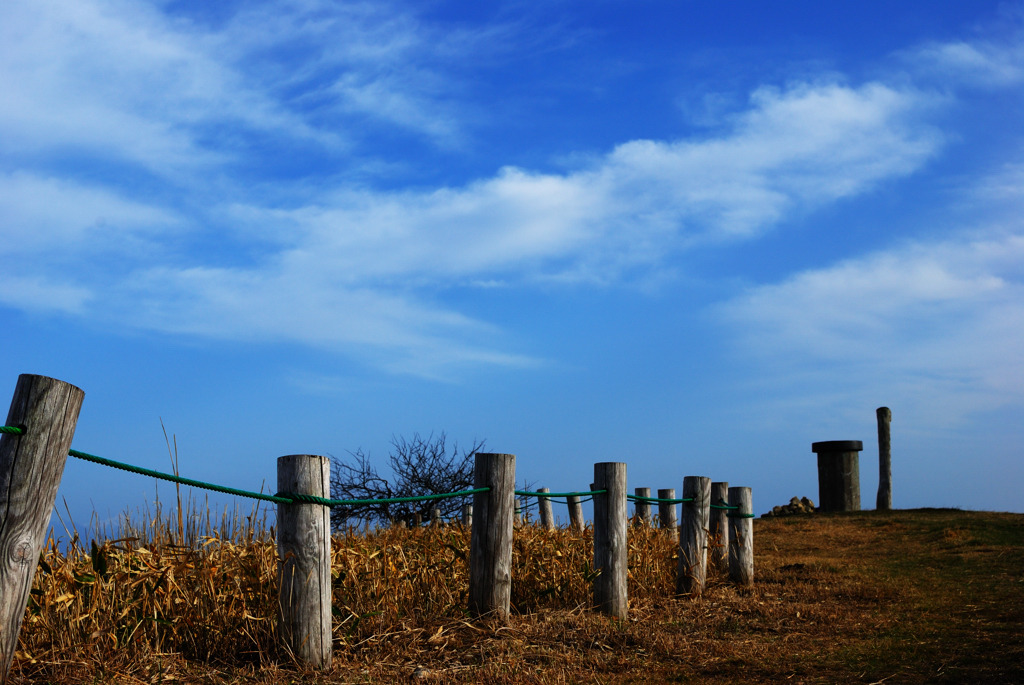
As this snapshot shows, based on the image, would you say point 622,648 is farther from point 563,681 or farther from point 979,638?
point 979,638

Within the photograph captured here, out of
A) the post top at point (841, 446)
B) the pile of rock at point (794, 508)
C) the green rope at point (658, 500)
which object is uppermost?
the post top at point (841, 446)

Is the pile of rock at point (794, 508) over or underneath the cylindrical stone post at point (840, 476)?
underneath

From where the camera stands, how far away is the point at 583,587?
6.81 metres

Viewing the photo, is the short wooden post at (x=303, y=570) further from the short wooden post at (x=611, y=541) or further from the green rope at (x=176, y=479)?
the short wooden post at (x=611, y=541)

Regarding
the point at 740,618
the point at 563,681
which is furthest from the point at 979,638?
the point at 563,681

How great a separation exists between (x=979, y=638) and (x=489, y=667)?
166 inches

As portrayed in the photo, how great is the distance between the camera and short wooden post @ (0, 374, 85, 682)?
363cm

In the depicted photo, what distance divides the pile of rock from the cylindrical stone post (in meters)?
0.47

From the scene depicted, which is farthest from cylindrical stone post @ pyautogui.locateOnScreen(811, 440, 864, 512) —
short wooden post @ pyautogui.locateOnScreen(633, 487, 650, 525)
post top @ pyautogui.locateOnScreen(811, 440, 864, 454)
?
short wooden post @ pyautogui.locateOnScreen(633, 487, 650, 525)

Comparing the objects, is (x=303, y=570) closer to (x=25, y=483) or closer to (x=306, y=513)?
(x=306, y=513)

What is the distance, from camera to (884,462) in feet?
69.7

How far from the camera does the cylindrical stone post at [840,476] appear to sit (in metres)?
20.5

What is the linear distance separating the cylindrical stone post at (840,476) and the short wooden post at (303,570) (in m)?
18.5

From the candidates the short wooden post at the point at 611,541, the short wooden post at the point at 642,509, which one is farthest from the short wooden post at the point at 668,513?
the short wooden post at the point at 611,541
